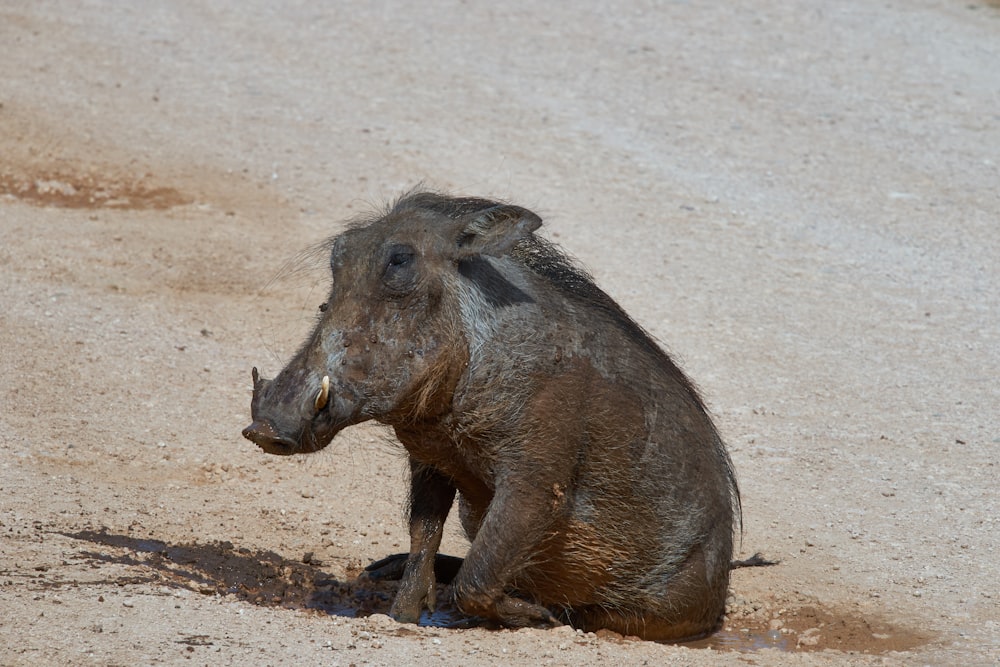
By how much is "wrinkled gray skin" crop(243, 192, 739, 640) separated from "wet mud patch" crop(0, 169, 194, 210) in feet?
19.6

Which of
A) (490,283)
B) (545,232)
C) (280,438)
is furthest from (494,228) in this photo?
(545,232)

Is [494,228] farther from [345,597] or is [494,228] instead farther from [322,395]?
[345,597]

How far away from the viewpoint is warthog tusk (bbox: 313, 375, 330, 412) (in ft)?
17.1

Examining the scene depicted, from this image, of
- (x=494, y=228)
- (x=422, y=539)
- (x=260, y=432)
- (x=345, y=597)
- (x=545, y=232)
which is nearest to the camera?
(x=260, y=432)

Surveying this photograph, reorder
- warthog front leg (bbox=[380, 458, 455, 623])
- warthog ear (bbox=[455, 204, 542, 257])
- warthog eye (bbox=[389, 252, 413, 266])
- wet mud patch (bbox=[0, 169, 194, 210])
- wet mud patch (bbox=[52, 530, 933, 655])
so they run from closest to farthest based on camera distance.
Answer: warthog eye (bbox=[389, 252, 413, 266])
warthog ear (bbox=[455, 204, 542, 257])
warthog front leg (bbox=[380, 458, 455, 623])
wet mud patch (bbox=[52, 530, 933, 655])
wet mud patch (bbox=[0, 169, 194, 210])

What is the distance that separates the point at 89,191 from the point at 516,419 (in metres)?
7.05

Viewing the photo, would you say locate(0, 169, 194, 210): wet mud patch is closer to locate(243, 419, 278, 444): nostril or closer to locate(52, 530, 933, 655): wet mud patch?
locate(52, 530, 933, 655): wet mud patch

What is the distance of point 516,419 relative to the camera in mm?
5594

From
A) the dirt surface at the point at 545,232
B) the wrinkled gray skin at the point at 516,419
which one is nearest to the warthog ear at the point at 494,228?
the wrinkled gray skin at the point at 516,419

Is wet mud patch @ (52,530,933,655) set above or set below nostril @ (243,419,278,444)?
below

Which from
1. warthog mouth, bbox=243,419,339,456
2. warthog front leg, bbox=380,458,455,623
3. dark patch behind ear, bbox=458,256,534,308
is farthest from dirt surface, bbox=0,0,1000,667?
dark patch behind ear, bbox=458,256,534,308

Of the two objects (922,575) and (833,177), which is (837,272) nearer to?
(833,177)

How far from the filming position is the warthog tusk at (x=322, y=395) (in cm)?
523

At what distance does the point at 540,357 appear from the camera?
5.71 meters
